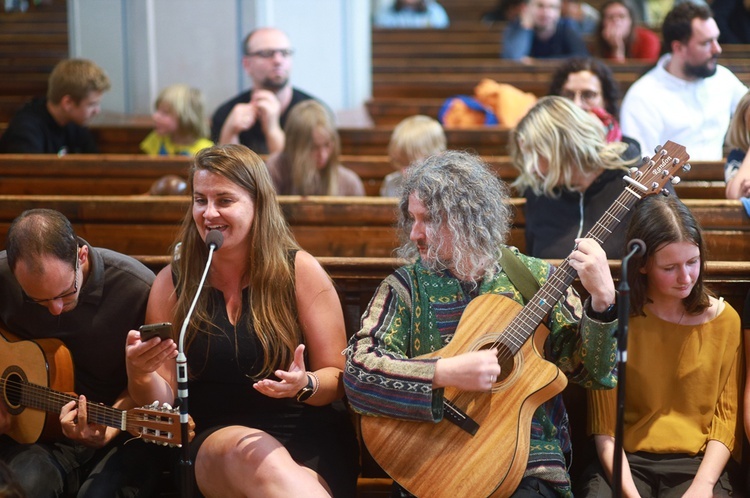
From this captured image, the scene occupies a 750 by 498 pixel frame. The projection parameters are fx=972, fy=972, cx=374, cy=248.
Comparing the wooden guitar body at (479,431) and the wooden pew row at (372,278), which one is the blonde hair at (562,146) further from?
the wooden guitar body at (479,431)

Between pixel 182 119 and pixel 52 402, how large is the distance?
2744mm

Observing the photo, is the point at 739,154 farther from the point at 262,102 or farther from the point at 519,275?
the point at 262,102

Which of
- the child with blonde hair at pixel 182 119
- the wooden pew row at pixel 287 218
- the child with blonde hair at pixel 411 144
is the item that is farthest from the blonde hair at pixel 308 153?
the child with blonde hair at pixel 182 119

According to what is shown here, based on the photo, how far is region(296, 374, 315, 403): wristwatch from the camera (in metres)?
2.36

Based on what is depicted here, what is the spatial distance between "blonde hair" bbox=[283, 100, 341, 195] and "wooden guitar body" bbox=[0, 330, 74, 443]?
1749mm

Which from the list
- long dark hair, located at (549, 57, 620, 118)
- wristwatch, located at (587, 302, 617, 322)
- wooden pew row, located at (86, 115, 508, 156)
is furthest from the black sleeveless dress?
wooden pew row, located at (86, 115, 508, 156)

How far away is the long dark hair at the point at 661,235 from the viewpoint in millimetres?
2412

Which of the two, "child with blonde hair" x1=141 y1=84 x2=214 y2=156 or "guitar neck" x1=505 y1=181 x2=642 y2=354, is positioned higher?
"child with blonde hair" x1=141 y1=84 x2=214 y2=156

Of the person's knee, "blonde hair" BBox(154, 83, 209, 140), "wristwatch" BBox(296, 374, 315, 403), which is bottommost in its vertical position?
the person's knee

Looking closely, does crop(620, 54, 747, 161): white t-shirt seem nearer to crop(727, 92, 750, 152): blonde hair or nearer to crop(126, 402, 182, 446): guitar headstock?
crop(727, 92, 750, 152): blonde hair

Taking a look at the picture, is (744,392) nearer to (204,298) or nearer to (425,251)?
(425,251)

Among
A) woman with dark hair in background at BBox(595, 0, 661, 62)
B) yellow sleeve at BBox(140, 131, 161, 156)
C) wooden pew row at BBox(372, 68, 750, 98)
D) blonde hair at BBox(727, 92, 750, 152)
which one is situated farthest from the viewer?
woman with dark hair in background at BBox(595, 0, 661, 62)

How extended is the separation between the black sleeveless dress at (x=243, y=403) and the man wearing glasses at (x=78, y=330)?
0.69 feet

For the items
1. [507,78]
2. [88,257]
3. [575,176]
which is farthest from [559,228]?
[507,78]
